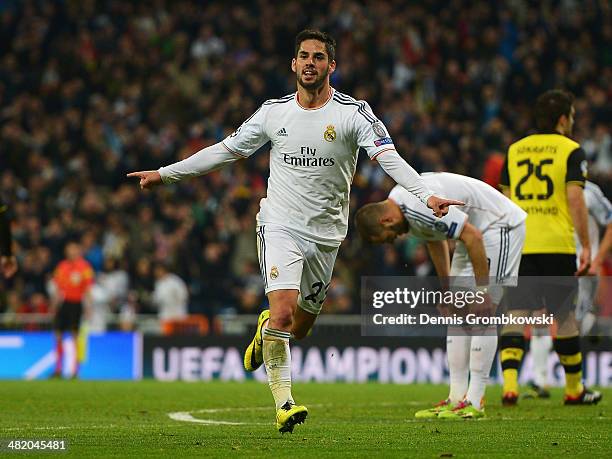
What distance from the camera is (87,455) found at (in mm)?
6062

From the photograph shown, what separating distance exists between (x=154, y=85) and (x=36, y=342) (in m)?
6.33

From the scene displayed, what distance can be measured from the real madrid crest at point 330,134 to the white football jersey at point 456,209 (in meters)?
1.27

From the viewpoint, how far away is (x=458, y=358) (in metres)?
9.28

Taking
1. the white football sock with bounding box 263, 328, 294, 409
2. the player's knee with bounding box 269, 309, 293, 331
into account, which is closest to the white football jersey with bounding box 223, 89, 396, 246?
the player's knee with bounding box 269, 309, 293, 331

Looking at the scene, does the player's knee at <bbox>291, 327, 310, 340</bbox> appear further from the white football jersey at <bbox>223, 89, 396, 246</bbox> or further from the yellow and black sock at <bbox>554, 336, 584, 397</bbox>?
the yellow and black sock at <bbox>554, 336, 584, 397</bbox>

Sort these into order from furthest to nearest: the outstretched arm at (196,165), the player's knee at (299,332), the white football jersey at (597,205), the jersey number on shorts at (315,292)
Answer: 1. the white football jersey at (597,205)
2. the player's knee at (299,332)
3. the jersey number on shorts at (315,292)
4. the outstretched arm at (196,165)

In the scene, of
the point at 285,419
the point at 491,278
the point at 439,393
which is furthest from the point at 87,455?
the point at 439,393

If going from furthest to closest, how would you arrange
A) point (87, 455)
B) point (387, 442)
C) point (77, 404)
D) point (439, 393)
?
1. point (439, 393)
2. point (77, 404)
3. point (387, 442)
4. point (87, 455)

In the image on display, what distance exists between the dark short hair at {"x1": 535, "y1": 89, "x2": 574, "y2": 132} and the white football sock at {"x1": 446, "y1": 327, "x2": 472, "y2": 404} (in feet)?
7.00

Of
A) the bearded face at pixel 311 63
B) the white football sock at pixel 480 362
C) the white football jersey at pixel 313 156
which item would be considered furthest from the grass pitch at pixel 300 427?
the bearded face at pixel 311 63

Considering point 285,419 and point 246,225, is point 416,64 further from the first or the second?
point 285,419

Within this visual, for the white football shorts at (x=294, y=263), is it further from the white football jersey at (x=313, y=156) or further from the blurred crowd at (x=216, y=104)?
the blurred crowd at (x=216, y=104)

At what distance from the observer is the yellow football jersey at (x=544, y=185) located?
1012cm

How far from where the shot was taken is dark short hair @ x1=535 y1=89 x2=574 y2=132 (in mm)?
10281
